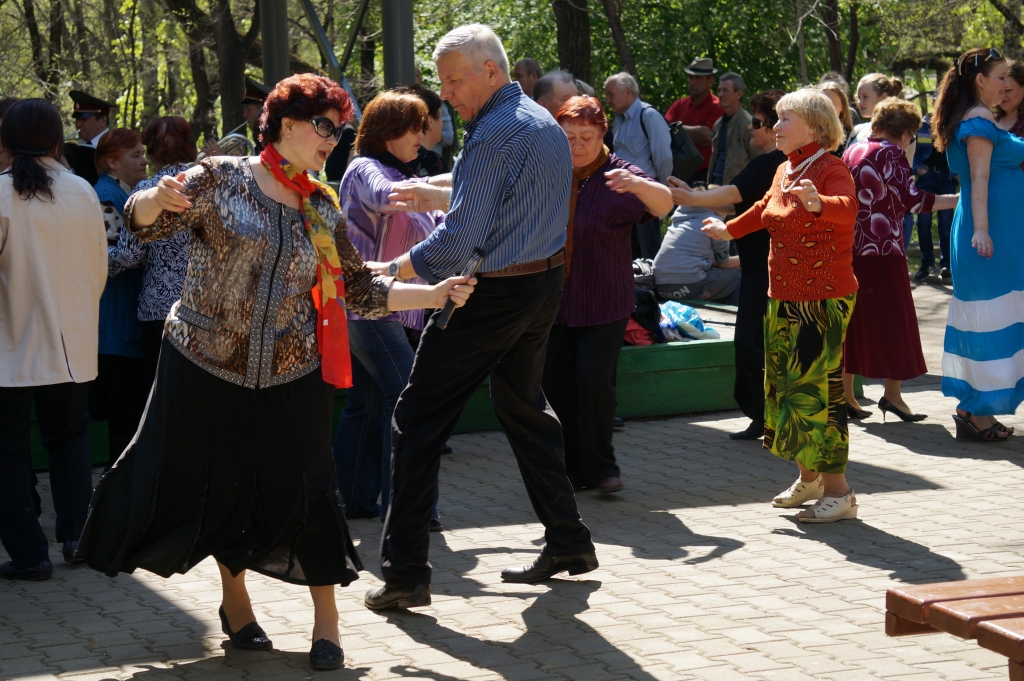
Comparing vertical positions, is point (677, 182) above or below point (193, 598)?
above

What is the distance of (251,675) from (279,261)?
1321 millimetres

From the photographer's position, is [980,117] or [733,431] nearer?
[980,117]

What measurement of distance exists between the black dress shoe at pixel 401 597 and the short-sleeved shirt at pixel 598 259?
201 cm

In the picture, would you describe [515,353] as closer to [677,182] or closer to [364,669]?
[364,669]

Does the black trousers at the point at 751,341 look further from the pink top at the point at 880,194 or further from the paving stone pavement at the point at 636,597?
the pink top at the point at 880,194

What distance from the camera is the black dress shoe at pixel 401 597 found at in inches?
178

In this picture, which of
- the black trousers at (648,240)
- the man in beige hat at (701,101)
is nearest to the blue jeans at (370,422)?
the black trousers at (648,240)

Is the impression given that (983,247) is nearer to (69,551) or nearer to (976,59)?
(976,59)

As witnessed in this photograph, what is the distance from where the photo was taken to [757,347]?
727 centimetres

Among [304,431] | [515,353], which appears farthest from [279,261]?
[515,353]

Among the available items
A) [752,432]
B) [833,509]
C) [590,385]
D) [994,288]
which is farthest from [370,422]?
[994,288]

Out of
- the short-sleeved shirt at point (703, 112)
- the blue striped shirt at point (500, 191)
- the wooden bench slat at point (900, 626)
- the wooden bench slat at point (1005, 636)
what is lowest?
the wooden bench slat at point (900, 626)

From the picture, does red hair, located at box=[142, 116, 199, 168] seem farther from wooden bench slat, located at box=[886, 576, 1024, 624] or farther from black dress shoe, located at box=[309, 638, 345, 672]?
wooden bench slat, located at box=[886, 576, 1024, 624]

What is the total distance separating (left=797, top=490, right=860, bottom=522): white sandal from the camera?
5.72m
